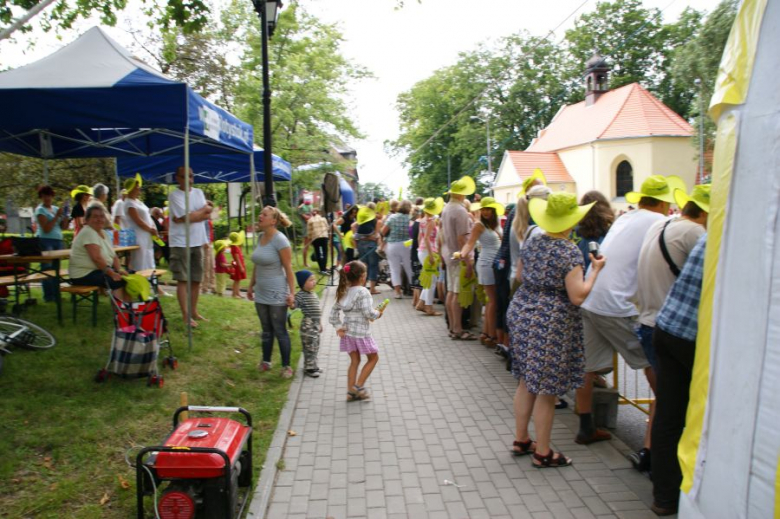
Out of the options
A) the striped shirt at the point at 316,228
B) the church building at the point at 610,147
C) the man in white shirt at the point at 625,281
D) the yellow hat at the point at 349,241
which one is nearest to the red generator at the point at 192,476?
the man in white shirt at the point at 625,281

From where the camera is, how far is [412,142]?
60.1 meters

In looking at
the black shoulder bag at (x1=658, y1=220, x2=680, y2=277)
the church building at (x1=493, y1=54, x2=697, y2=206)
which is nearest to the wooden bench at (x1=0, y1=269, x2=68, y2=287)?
the black shoulder bag at (x1=658, y1=220, x2=680, y2=277)

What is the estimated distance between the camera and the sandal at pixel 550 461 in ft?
14.9

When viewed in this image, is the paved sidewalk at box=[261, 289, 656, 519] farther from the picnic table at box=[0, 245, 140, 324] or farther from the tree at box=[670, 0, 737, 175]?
the tree at box=[670, 0, 737, 175]

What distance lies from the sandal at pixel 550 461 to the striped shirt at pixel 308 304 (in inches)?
125

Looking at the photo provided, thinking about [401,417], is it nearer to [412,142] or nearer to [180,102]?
[180,102]

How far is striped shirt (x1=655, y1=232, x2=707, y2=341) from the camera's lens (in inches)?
133

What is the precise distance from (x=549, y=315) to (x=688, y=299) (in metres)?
1.05

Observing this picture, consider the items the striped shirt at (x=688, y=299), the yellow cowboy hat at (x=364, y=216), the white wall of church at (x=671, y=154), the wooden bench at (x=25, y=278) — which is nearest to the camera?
the striped shirt at (x=688, y=299)

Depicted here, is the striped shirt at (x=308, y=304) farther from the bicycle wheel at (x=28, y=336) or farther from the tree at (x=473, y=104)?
the tree at (x=473, y=104)

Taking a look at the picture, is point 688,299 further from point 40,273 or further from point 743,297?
point 40,273

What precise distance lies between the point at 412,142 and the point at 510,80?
10.9m

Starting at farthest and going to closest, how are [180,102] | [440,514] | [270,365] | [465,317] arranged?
[465,317] < [270,365] < [180,102] < [440,514]

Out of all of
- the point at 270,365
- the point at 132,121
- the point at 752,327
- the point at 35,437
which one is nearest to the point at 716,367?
the point at 752,327
